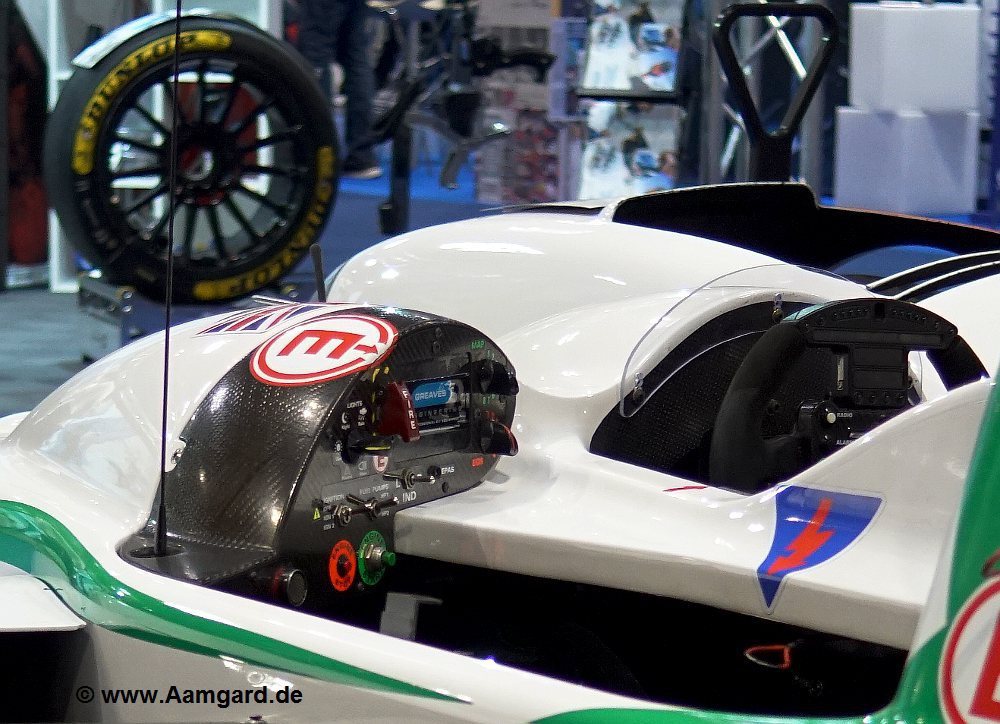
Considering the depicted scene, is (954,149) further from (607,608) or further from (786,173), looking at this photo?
(607,608)

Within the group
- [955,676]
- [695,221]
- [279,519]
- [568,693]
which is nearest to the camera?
[955,676]

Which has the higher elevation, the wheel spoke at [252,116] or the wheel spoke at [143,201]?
the wheel spoke at [252,116]

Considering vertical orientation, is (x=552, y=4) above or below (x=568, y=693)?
above

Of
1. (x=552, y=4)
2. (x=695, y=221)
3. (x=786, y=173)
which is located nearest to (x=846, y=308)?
(x=695, y=221)

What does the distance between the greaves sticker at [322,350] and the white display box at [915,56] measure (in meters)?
7.28

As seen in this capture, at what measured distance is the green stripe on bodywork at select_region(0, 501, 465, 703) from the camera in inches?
45.1

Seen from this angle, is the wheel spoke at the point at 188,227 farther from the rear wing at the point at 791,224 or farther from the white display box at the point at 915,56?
the white display box at the point at 915,56

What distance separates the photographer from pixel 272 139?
486 cm

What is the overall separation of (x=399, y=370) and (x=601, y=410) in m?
0.31

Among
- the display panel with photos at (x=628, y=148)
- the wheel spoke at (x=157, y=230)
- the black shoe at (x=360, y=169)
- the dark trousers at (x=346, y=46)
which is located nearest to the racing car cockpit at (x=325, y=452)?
the wheel spoke at (x=157, y=230)

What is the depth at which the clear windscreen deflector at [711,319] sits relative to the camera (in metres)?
1.71

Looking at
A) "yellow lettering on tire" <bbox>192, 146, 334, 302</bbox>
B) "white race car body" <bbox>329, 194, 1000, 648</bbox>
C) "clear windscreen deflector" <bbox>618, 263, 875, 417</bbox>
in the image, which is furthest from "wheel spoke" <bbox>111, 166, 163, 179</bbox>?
"clear windscreen deflector" <bbox>618, 263, 875, 417</bbox>

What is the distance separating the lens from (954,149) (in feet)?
27.8

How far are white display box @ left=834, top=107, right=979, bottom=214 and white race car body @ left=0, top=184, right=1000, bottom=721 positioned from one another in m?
6.89
